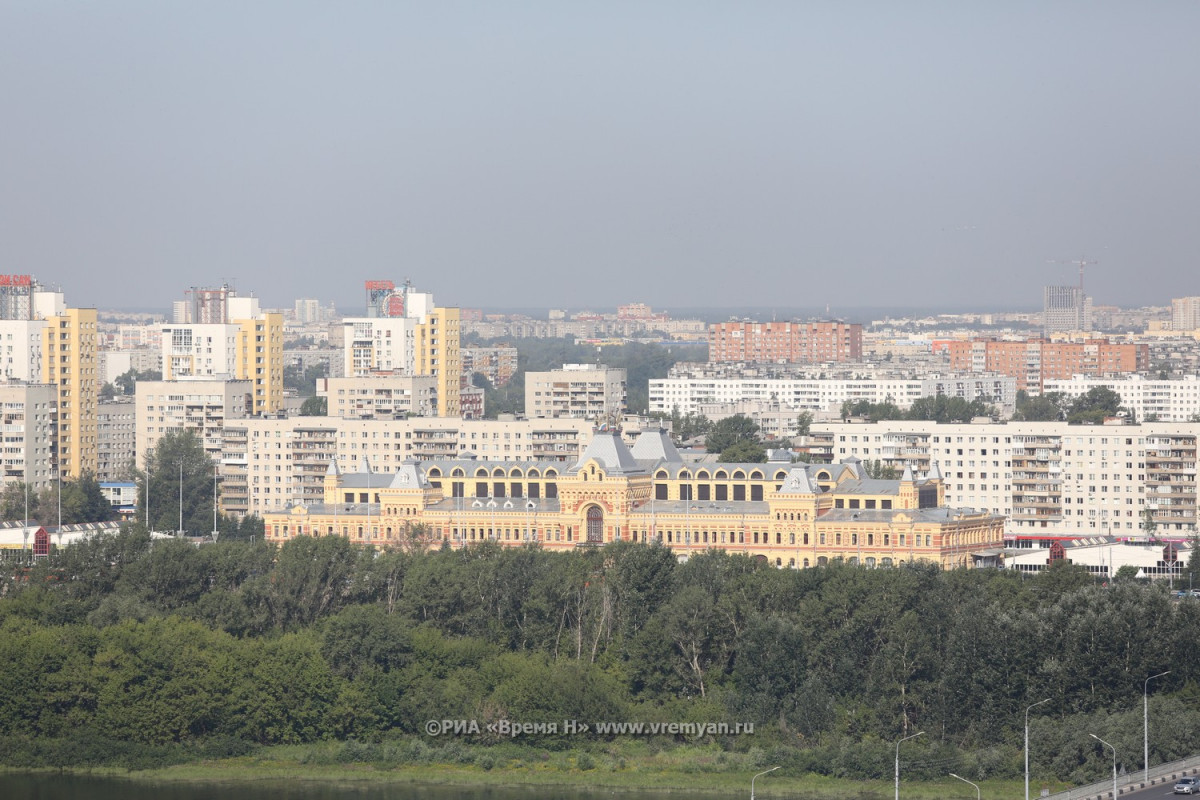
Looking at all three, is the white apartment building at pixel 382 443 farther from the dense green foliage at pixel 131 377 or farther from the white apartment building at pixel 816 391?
the dense green foliage at pixel 131 377

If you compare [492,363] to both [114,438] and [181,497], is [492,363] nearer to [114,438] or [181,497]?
[114,438]

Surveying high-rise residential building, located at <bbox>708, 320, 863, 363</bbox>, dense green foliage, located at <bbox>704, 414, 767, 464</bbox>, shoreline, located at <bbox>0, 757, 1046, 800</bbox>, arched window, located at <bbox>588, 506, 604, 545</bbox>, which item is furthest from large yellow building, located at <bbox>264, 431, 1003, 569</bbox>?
high-rise residential building, located at <bbox>708, 320, 863, 363</bbox>

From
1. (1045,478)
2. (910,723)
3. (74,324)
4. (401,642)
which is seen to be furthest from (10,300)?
(910,723)

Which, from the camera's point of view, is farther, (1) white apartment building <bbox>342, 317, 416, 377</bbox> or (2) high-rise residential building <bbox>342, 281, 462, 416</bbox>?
(1) white apartment building <bbox>342, 317, 416, 377</bbox>

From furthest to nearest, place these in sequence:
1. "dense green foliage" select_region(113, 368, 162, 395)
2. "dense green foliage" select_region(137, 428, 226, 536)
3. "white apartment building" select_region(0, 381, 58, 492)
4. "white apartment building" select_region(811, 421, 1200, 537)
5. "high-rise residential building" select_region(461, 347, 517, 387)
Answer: "high-rise residential building" select_region(461, 347, 517, 387), "dense green foliage" select_region(113, 368, 162, 395), "white apartment building" select_region(0, 381, 58, 492), "dense green foliage" select_region(137, 428, 226, 536), "white apartment building" select_region(811, 421, 1200, 537)

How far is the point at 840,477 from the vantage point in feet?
251

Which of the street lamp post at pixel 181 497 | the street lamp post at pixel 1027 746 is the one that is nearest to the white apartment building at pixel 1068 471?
the street lamp post at pixel 181 497

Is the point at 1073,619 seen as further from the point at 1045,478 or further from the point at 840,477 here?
the point at 1045,478

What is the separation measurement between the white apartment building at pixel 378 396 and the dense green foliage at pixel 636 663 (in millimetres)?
40472

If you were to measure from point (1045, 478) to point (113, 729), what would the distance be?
1732 inches

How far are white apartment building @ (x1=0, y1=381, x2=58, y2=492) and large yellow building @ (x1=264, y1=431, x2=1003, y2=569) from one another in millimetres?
20071

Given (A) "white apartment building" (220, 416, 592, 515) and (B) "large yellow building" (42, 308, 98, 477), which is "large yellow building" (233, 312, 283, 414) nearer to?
(B) "large yellow building" (42, 308, 98, 477)

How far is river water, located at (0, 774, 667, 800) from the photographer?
54.9 metres

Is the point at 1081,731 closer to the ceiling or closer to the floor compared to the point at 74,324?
closer to the floor
